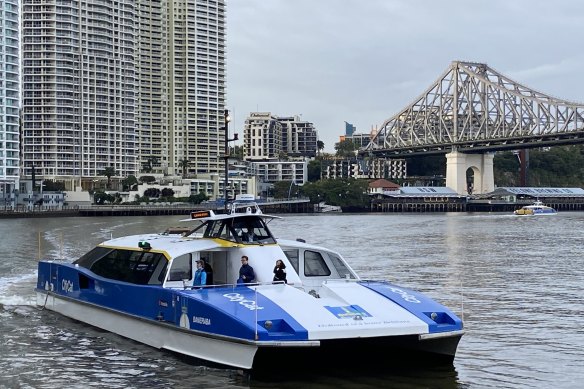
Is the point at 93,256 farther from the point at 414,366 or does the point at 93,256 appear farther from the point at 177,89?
the point at 177,89

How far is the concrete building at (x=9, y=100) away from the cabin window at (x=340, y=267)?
10894 cm

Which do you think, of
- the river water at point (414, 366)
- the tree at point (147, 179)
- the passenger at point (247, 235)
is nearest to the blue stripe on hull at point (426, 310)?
the river water at point (414, 366)

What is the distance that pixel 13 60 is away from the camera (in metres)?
125

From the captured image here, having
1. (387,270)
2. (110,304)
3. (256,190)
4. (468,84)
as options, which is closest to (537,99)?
(468,84)

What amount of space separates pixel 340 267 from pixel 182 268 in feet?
10.3

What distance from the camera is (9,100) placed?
12300 centimetres

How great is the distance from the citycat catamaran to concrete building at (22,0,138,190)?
132044 mm

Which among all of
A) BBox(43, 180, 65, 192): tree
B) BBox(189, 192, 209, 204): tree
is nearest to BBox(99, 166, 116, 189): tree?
BBox(43, 180, 65, 192): tree

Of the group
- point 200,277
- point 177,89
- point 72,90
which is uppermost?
point 177,89

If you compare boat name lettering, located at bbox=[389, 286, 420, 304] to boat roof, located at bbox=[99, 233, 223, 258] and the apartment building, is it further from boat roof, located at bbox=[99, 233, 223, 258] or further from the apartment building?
the apartment building

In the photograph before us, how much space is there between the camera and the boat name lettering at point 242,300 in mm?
13777

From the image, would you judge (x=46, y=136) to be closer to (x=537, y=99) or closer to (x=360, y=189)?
(x=360, y=189)

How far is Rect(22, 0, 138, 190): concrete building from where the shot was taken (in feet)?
478

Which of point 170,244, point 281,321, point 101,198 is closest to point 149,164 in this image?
point 101,198
